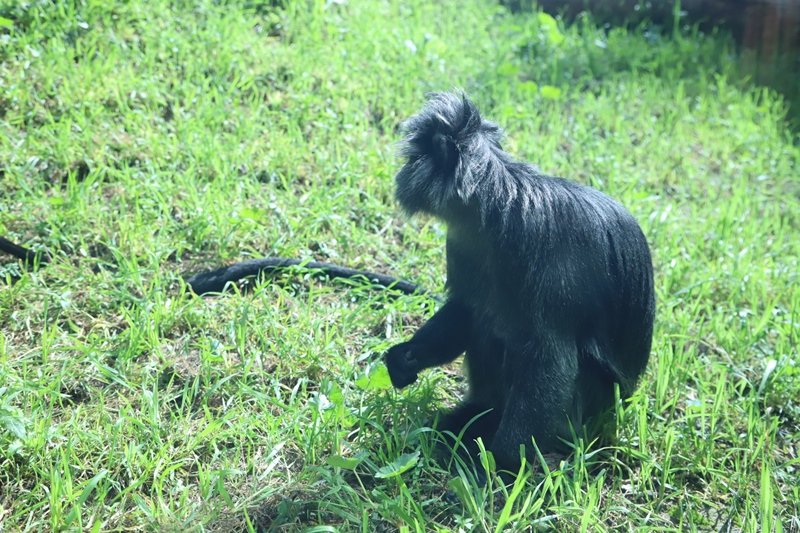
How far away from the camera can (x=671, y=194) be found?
15.8ft

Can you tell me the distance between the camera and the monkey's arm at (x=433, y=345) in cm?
289

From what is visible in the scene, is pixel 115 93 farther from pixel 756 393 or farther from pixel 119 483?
pixel 756 393

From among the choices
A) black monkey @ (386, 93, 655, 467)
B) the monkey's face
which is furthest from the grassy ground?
the monkey's face

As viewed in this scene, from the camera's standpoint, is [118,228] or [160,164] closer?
[118,228]

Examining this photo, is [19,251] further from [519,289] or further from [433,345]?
[519,289]

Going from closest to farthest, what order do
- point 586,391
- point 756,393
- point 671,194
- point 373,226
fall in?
point 586,391
point 756,393
point 373,226
point 671,194

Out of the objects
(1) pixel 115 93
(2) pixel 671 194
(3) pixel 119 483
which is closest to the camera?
(3) pixel 119 483

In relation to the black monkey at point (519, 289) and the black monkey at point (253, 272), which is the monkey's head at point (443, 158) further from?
the black monkey at point (253, 272)

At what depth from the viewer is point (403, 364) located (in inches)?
114

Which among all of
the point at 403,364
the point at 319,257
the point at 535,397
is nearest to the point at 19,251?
the point at 319,257

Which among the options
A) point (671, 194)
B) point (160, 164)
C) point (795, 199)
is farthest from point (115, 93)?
point (795, 199)

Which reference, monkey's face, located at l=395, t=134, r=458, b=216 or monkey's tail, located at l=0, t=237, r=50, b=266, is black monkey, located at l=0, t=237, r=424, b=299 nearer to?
monkey's tail, located at l=0, t=237, r=50, b=266

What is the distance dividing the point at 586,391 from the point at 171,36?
10.8ft

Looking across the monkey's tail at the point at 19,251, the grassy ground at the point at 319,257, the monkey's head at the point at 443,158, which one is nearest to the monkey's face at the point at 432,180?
the monkey's head at the point at 443,158
